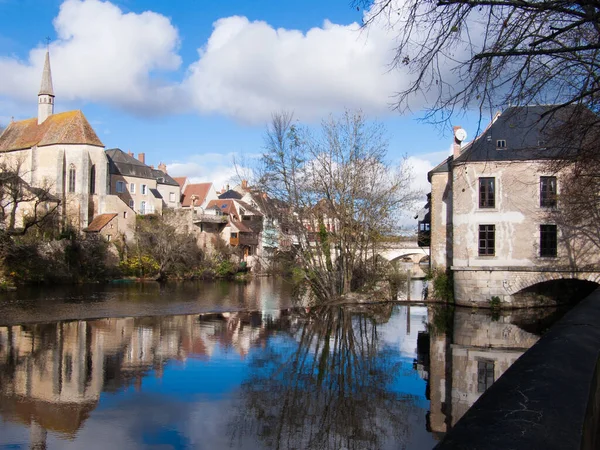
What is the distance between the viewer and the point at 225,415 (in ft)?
27.6

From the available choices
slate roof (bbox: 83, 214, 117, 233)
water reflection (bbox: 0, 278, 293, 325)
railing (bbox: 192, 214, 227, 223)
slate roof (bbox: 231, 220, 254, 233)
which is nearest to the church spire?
slate roof (bbox: 83, 214, 117, 233)

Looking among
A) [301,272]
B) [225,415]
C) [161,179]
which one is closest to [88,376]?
[225,415]

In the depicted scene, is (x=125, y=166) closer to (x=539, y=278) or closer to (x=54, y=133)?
(x=54, y=133)

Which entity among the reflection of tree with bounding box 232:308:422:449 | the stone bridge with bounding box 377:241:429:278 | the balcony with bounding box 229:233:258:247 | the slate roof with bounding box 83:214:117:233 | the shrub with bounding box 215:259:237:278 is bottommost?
the reflection of tree with bounding box 232:308:422:449

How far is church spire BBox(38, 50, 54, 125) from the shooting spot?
200 ft

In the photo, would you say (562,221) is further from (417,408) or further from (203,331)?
(417,408)

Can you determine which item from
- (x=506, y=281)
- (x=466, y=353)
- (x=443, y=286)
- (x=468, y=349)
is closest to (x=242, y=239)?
(x=443, y=286)

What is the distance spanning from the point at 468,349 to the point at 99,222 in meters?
46.3

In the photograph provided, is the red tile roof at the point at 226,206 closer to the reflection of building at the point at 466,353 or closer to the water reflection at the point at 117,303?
the water reflection at the point at 117,303

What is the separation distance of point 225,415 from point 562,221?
65.0 ft

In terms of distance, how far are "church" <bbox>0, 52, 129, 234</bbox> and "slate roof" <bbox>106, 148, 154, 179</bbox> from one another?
5.40 m

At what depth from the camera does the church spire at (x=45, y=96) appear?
200ft

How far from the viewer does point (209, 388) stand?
10.0 meters

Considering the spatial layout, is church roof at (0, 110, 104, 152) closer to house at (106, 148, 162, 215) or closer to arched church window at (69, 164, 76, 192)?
arched church window at (69, 164, 76, 192)
